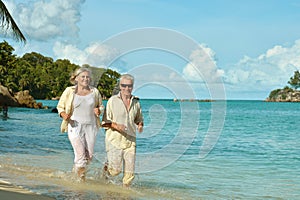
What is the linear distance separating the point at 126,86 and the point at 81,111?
0.84 meters

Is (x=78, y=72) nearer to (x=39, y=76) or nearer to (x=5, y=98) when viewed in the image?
(x=5, y=98)

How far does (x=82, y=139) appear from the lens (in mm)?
8195

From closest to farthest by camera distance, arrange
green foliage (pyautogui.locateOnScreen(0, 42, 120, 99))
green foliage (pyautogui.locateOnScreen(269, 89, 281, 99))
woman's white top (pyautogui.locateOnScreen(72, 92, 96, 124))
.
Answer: woman's white top (pyautogui.locateOnScreen(72, 92, 96, 124)) < green foliage (pyautogui.locateOnScreen(0, 42, 120, 99)) < green foliage (pyautogui.locateOnScreen(269, 89, 281, 99))

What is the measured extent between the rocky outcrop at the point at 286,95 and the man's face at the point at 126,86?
570 feet

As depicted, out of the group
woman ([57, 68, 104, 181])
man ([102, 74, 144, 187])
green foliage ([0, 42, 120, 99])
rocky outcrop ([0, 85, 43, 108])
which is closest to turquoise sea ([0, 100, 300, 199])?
man ([102, 74, 144, 187])

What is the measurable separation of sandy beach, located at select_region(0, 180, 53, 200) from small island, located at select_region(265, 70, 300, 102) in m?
160

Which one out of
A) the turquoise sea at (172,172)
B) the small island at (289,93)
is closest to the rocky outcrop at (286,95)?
the small island at (289,93)

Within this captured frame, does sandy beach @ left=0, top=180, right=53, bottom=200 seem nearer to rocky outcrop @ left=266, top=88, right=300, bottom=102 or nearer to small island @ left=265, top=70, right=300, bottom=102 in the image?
small island @ left=265, top=70, right=300, bottom=102

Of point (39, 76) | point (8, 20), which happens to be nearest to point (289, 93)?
point (39, 76)

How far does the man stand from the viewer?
7.84 m

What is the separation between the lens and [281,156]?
18688mm

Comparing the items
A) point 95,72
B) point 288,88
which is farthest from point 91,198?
point 288,88

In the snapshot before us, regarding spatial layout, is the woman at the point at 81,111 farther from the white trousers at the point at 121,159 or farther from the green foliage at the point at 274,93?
the green foliage at the point at 274,93

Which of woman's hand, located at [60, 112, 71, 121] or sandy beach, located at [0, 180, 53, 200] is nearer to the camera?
sandy beach, located at [0, 180, 53, 200]
